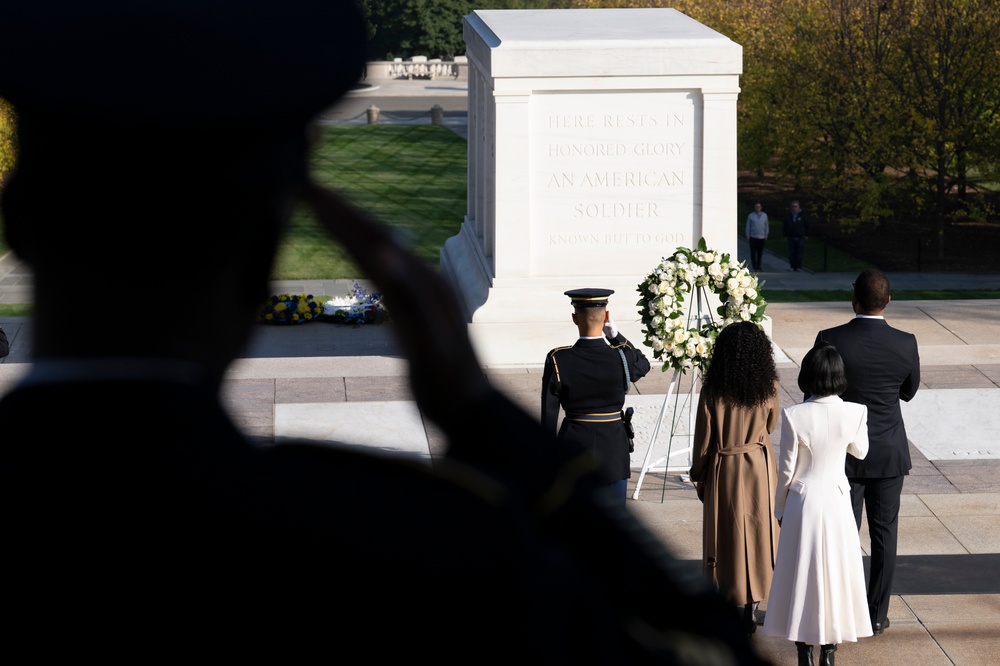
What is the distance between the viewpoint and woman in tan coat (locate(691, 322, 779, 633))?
6.98 m

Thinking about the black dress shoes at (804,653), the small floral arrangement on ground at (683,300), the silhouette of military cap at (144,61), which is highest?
the silhouette of military cap at (144,61)

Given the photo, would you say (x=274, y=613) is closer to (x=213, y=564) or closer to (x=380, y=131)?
(x=213, y=564)

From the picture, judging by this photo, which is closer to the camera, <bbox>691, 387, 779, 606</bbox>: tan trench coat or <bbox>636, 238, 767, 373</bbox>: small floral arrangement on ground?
<bbox>691, 387, 779, 606</bbox>: tan trench coat

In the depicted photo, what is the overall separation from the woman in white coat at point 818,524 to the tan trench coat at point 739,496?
383 mm

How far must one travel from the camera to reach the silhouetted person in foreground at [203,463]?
69cm

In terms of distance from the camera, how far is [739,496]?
7016mm

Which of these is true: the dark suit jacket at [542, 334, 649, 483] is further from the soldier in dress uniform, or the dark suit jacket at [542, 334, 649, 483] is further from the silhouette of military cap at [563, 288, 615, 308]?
the silhouette of military cap at [563, 288, 615, 308]

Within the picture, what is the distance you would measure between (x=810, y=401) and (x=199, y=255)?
242 inches

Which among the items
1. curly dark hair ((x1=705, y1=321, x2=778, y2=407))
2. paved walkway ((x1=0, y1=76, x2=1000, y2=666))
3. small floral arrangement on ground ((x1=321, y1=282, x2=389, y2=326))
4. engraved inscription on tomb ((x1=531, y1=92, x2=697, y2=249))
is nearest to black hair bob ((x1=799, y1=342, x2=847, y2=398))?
curly dark hair ((x1=705, y1=321, x2=778, y2=407))

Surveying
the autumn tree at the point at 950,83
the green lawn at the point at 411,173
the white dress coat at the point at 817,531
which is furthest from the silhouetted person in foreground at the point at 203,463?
the autumn tree at the point at 950,83

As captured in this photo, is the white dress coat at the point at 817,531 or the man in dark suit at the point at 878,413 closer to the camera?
the white dress coat at the point at 817,531

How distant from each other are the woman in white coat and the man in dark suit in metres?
0.59

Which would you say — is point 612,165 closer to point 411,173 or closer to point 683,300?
point 683,300

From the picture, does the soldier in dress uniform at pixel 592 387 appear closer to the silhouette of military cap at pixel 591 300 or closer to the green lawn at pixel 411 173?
the silhouette of military cap at pixel 591 300
